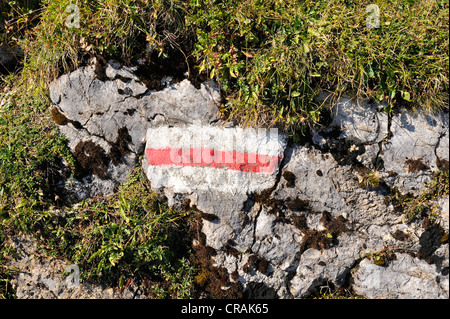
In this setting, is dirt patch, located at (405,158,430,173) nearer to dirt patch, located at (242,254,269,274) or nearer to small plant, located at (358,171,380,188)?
small plant, located at (358,171,380,188)

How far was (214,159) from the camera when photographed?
11.2ft

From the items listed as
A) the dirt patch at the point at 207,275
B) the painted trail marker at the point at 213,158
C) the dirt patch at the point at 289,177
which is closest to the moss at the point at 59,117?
the painted trail marker at the point at 213,158

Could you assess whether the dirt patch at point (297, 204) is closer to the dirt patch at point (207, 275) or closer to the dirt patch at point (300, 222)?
the dirt patch at point (300, 222)

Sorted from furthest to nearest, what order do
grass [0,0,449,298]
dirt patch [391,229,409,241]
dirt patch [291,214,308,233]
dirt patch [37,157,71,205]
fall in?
1. dirt patch [37,157,71,205]
2. dirt patch [291,214,308,233]
3. dirt patch [391,229,409,241]
4. grass [0,0,449,298]

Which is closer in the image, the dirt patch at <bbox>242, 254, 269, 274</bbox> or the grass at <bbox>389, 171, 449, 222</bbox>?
the grass at <bbox>389, 171, 449, 222</bbox>

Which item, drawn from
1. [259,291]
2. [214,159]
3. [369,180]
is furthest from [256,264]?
[369,180]

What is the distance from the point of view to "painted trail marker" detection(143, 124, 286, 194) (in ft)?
10.9

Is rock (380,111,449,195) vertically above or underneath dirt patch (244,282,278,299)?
above

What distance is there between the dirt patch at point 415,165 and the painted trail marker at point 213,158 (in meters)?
1.29

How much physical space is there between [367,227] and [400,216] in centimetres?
35

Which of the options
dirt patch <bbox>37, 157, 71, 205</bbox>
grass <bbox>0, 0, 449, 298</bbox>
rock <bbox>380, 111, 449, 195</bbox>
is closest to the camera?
grass <bbox>0, 0, 449, 298</bbox>

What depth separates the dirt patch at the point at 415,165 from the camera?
3207 mm

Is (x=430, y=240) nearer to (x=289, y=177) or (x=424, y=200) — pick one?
(x=424, y=200)

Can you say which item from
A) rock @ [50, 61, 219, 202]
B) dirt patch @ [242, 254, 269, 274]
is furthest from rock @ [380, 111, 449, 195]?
rock @ [50, 61, 219, 202]
